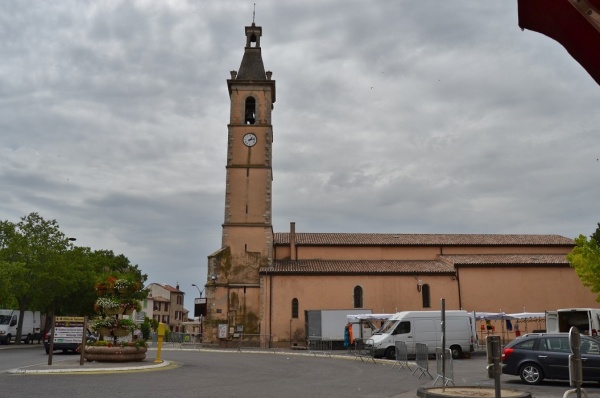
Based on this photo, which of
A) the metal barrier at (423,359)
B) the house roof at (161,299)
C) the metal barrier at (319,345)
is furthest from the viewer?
the house roof at (161,299)

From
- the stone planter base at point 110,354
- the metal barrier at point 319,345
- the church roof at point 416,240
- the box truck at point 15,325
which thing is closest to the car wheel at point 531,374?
the stone planter base at point 110,354

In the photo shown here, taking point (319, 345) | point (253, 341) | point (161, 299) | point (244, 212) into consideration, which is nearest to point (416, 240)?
point (319, 345)

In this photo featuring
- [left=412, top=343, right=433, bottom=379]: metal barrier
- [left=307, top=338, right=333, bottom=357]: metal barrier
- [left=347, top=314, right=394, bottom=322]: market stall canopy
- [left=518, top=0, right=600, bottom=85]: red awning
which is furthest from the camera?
[left=307, top=338, right=333, bottom=357]: metal barrier

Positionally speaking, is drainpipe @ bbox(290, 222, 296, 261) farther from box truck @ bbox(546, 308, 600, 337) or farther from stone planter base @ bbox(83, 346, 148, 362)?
stone planter base @ bbox(83, 346, 148, 362)

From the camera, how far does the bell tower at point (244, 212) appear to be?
39188 mm

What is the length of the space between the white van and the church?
42.3 feet

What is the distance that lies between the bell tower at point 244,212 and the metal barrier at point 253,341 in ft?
1.61

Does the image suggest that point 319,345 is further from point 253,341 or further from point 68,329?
point 68,329

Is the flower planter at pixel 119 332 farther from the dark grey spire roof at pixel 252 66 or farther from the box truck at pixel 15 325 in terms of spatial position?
the dark grey spire roof at pixel 252 66

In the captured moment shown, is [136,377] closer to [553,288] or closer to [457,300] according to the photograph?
[457,300]

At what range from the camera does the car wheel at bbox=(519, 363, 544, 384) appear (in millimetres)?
15125

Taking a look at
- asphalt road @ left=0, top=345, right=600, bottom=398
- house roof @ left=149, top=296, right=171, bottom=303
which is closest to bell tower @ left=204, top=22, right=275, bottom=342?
asphalt road @ left=0, top=345, right=600, bottom=398

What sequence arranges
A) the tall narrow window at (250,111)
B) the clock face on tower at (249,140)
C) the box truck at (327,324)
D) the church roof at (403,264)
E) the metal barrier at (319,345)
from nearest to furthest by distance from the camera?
the box truck at (327,324) < the metal barrier at (319,345) < the church roof at (403,264) < the clock face on tower at (249,140) < the tall narrow window at (250,111)

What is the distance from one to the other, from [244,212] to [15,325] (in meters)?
21.6
